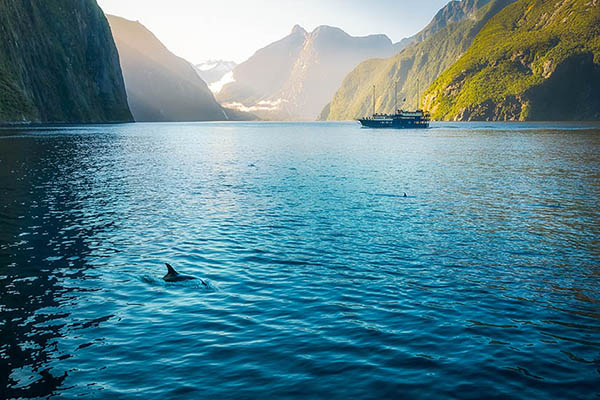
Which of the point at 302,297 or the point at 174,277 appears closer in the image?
the point at 302,297

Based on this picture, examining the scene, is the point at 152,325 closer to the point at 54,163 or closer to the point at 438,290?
the point at 438,290


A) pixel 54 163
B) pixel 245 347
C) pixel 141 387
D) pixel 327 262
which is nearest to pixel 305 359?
pixel 245 347

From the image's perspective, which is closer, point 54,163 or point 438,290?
point 438,290

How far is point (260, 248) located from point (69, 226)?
1412 cm

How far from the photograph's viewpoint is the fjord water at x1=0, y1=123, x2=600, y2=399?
1155 centimetres

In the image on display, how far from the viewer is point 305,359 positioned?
12406 millimetres

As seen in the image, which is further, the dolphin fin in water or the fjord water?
the dolphin fin in water

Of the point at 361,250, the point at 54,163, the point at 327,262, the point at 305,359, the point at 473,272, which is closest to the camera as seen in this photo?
the point at 305,359

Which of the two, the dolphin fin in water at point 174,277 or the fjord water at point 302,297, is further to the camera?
the dolphin fin in water at point 174,277

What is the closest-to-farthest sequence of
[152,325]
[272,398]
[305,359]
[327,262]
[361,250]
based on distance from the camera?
[272,398] < [305,359] < [152,325] < [327,262] < [361,250]

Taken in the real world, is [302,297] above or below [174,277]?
below

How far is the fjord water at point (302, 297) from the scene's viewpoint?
455 inches

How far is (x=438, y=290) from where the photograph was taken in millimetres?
17828

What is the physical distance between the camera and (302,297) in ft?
56.3
